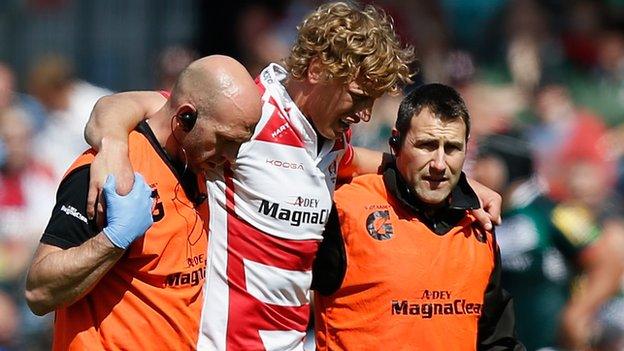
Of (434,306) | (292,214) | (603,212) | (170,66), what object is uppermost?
(292,214)

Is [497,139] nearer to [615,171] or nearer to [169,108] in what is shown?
[615,171]

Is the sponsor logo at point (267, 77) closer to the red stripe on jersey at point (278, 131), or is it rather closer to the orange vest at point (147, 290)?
the red stripe on jersey at point (278, 131)

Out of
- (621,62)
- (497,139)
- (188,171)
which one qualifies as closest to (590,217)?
(497,139)

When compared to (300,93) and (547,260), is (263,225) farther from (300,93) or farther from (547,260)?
(547,260)

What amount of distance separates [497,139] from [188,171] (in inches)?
197

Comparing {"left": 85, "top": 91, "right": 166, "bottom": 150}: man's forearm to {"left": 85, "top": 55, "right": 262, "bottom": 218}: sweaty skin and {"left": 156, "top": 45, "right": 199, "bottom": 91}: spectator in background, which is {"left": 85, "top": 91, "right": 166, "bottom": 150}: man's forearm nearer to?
{"left": 85, "top": 55, "right": 262, "bottom": 218}: sweaty skin

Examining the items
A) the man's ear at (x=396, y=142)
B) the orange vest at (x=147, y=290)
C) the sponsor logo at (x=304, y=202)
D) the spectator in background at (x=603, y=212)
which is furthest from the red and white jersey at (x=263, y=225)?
the spectator in background at (x=603, y=212)

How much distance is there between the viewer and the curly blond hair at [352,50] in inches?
207

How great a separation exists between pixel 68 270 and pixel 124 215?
0.90 feet

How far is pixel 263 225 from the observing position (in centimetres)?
535

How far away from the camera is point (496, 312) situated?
18.3 feet

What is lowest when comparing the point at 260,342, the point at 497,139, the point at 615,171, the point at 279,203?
the point at 615,171

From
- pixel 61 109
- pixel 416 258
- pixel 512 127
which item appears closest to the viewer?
pixel 416 258

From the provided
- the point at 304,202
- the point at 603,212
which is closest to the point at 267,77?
the point at 304,202
